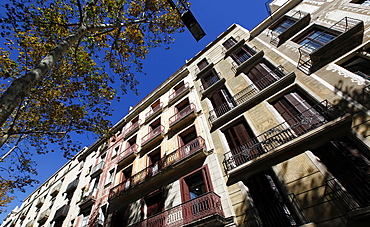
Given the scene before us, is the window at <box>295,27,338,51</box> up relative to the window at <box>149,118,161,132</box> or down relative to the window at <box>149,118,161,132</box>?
down

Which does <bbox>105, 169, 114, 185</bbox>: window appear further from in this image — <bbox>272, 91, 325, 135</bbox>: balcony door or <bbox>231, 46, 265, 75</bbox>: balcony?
<bbox>272, 91, 325, 135</bbox>: balcony door

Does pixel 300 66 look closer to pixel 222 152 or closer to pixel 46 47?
pixel 222 152

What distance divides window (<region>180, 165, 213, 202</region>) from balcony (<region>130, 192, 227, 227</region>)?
28.7 inches

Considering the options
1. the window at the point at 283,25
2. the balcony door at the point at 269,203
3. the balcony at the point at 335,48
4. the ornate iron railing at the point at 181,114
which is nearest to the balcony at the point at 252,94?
the balcony at the point at 335,48

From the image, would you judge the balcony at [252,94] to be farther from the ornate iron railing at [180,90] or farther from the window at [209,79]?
the ornate iron railing at [180,90]

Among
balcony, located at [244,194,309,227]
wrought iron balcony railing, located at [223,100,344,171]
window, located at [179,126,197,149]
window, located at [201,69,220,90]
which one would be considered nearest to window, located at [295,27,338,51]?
wrought iron balcony railing, located at [223,100,344,171]

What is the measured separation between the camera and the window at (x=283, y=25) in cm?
1251

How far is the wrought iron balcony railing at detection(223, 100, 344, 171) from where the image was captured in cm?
671

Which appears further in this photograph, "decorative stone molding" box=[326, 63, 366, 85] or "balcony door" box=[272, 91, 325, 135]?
"balcony door" box=[272, 91, 325, 135]

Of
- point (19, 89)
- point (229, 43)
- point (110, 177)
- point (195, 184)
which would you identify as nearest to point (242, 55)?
point (229, 43)

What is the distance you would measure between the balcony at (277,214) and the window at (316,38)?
8.27 metres

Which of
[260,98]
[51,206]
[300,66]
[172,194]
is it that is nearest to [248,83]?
[260,98]

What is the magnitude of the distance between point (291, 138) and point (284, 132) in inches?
18.5

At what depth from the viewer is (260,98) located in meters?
9.35
